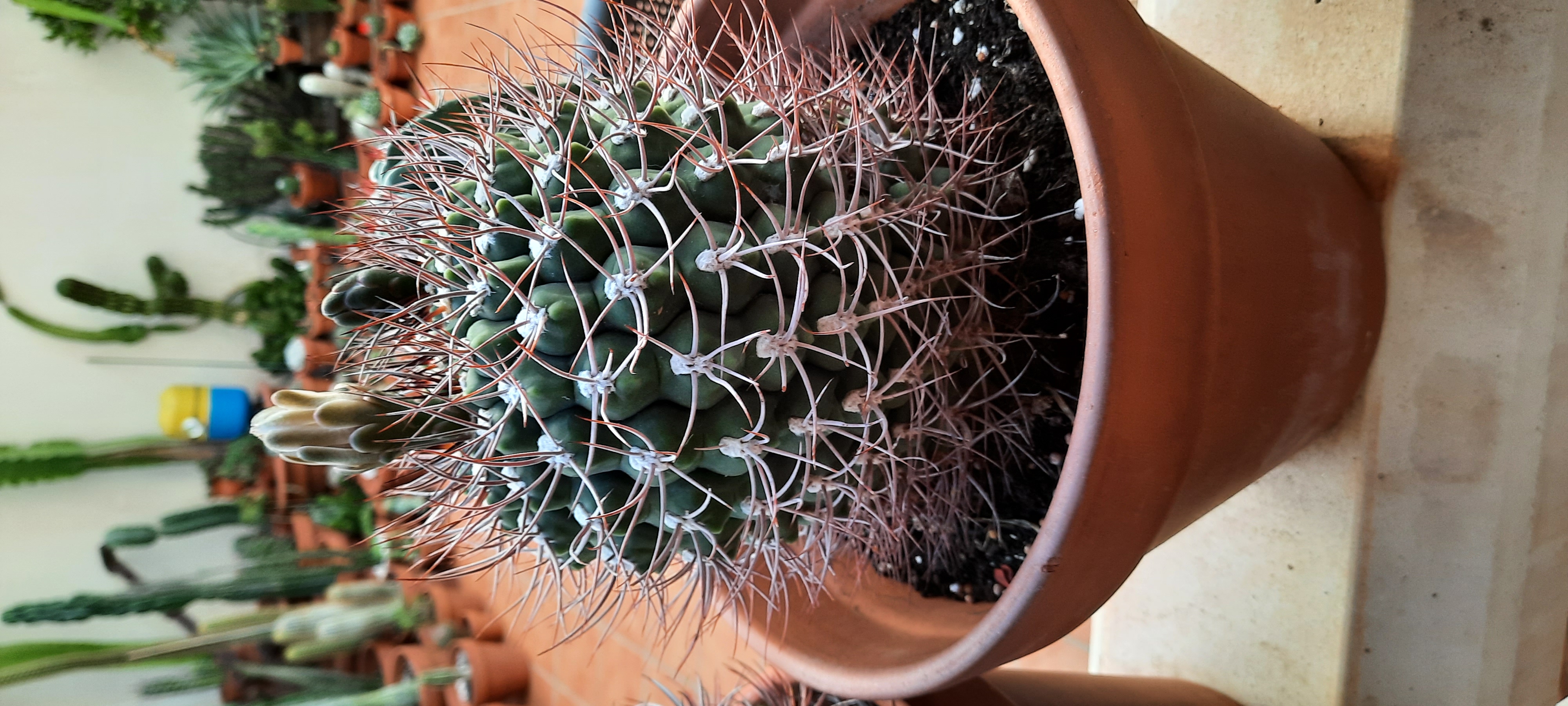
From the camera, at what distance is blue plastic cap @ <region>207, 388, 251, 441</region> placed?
2562 mm

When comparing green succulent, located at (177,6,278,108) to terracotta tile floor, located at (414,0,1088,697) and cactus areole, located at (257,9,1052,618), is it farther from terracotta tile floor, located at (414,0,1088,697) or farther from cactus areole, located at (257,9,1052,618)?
cactus areole, located at (257,9,1052,618)

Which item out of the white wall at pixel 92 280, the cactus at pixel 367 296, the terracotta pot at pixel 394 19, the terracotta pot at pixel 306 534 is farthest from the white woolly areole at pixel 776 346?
the white wall at pixel 92 280

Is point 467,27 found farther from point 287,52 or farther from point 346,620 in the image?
point 346,620

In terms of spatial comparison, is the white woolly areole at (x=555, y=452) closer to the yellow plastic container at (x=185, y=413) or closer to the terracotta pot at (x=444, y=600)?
the terracotta pot at (x=444, y=600)

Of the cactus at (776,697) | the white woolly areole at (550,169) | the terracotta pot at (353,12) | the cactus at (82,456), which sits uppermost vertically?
the terracotta pot at (353,12)

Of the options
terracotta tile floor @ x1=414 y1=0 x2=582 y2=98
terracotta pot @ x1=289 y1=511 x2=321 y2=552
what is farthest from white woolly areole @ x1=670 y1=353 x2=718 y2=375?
terracotta pot @ x1=289 y1=511 x2=321 y2=552

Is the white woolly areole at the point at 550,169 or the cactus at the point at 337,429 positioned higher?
the white woolly areole at the point at 550,169

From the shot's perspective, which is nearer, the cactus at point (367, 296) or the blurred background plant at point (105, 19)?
A: the cactus at point (367, 296)

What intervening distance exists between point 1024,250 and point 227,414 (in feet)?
9.02

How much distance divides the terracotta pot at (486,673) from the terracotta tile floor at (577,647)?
27 mm

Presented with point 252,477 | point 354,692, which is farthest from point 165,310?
point 354,692

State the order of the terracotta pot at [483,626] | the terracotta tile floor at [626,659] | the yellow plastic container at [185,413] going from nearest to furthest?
the terracotta tile floor at [626,659], the terracotta pot at [483,626], the yellow plastic container at [185,413]

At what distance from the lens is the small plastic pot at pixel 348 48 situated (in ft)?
8.05

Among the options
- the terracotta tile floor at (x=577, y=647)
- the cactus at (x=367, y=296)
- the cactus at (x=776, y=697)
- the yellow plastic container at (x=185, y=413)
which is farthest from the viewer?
the yellow plastic container at (x=185, y=413)
